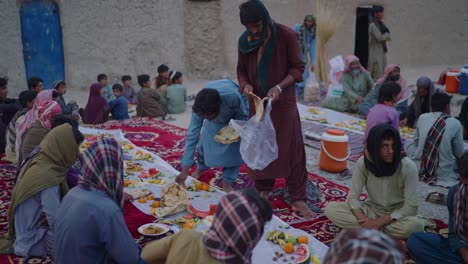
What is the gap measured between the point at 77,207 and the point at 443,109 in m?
4.32

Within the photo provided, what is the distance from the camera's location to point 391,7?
13023 millimetres

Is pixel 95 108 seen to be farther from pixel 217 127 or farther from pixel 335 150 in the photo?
pixel 335 150

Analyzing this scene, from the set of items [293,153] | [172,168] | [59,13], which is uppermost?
[59,13]

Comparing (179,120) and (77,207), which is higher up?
(77,207)

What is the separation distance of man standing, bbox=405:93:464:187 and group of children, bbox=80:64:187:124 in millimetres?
4646

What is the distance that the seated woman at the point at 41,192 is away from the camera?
10.6 feet

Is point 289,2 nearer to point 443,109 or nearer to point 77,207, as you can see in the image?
point 443,109

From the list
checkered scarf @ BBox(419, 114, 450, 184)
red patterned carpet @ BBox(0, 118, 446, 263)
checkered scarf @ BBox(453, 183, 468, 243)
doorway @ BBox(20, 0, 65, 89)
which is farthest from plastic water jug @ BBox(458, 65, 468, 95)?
doorway @ BBox(20, 0, 65, 89)

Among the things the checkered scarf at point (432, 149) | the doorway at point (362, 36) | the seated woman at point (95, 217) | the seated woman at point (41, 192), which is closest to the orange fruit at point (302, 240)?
the seated woman at point (95, 217)

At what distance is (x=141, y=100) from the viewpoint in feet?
26.8

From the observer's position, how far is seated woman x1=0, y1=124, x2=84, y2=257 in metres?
Answer: 3.23

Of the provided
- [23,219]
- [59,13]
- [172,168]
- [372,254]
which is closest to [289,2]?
[59,13]

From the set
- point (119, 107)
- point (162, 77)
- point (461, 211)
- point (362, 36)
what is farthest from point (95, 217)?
point (362, 36)

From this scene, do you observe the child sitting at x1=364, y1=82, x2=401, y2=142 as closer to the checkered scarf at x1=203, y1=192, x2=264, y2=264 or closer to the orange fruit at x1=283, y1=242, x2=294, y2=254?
the orange fruit at x1=283, y1=242, x2=294, y2=254
